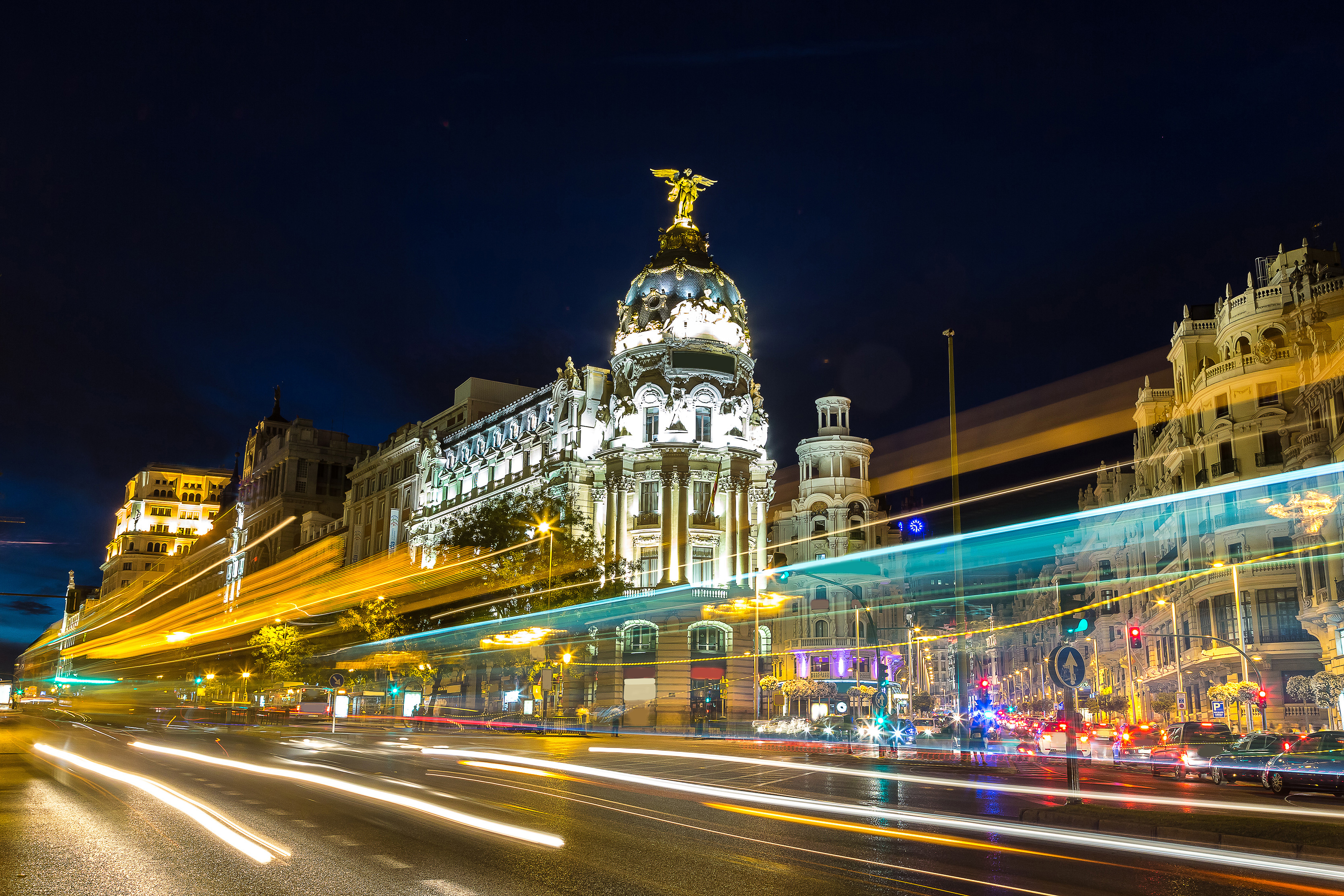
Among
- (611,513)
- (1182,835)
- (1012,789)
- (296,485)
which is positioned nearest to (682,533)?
(611,513)

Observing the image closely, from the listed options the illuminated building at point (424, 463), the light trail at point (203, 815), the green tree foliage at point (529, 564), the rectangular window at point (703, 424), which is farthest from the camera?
the illuminated building at point (424, 463)

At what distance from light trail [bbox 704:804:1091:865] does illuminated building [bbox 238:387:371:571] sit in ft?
339

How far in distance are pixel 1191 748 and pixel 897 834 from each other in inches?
735

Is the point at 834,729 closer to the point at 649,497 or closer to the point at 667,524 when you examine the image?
the point at 667,524

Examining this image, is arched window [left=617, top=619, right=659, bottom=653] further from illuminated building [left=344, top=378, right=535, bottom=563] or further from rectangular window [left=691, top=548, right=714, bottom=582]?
illuminated building [left=344, top=378, right=535, bottom=563]

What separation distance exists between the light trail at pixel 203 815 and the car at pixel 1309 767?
2165cm

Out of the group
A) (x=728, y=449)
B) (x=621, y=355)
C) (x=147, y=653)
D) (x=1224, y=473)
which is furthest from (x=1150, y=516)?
(x=147, y=653)

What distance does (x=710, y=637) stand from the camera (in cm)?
6562

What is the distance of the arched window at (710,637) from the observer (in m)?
65.1

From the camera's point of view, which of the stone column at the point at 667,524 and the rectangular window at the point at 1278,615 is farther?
the stone column at the point at 667,524

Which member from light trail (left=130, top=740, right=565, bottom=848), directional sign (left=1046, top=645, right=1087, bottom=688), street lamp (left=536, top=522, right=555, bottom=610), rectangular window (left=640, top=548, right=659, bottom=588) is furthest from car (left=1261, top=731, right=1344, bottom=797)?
rectangular window (left=640, top=548, right=659, bottom=588)

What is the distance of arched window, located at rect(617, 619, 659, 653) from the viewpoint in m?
64.8

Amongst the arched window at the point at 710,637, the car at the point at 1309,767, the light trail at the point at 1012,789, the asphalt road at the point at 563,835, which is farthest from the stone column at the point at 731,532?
the car at the point at 1309,767

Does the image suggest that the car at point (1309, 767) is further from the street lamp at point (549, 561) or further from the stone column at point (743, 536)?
the stone column at point (743, 536)
